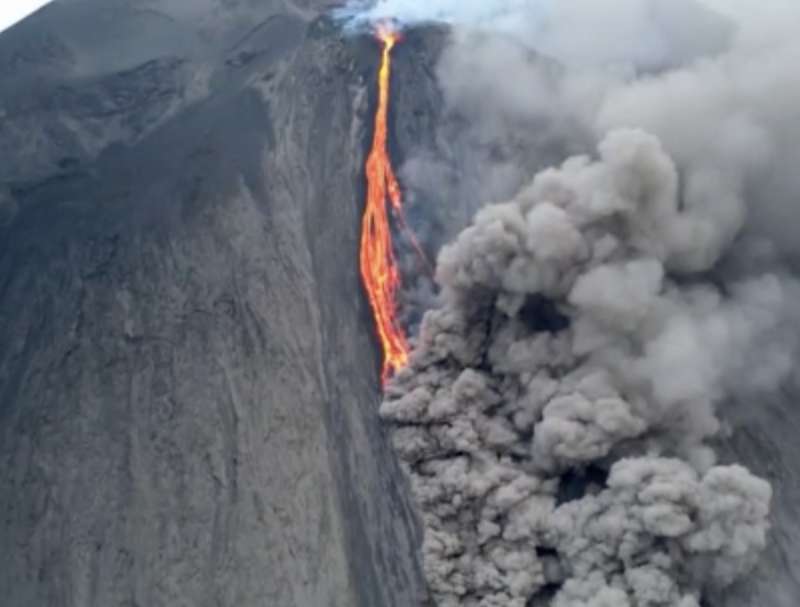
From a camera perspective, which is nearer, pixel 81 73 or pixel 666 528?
pixel 666 528

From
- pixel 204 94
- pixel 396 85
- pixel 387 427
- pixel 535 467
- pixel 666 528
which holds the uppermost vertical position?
pixel 204 94

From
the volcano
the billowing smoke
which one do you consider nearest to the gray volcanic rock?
the volcano

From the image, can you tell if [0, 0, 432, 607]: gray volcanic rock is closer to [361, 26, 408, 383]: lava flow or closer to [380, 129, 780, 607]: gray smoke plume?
[361, 26, 408, 383]: lava flow

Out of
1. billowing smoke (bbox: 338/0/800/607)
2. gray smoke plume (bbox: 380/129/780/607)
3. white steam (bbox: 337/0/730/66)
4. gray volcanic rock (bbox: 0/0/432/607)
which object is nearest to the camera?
gray smoke plume (bbox: 380/129/780/607)

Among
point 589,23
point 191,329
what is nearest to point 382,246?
point 191,329

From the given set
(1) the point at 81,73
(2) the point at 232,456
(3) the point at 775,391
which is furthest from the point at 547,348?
(1) the point at 81,73

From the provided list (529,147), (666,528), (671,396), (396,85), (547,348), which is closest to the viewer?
(666,528)

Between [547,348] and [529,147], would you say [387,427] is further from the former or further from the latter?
[529,147]
